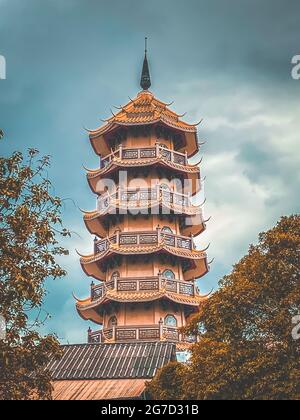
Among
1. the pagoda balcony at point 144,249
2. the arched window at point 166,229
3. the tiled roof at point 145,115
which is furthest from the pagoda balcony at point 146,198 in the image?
the tiled roof at point 145,115

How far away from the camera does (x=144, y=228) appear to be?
37000 millimetres

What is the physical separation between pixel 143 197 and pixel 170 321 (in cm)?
748

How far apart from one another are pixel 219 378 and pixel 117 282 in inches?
657

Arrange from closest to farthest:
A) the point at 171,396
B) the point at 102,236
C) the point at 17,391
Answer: the point at 17,391
the point at 171,396
the point at 102,236

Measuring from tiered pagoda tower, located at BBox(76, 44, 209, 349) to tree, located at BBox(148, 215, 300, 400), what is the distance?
12900 millimetres

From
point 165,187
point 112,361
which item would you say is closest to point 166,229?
point 165,187

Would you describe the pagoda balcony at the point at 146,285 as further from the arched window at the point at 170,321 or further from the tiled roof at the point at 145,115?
the tiled roof at the point at 145,115

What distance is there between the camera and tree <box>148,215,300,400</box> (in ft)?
57.8

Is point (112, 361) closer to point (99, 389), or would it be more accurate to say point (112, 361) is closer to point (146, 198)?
point (99, 389)

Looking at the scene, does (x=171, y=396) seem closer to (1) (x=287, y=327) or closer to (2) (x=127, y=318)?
(1) (x=287, y=327)

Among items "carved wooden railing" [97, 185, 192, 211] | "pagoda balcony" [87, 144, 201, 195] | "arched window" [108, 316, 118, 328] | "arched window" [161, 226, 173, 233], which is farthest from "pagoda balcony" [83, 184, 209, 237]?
"arched window" [108, 316, 118, 328]

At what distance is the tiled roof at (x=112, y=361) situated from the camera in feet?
80.6

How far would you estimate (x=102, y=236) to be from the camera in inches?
1570

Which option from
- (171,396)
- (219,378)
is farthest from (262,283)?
(171,396)
